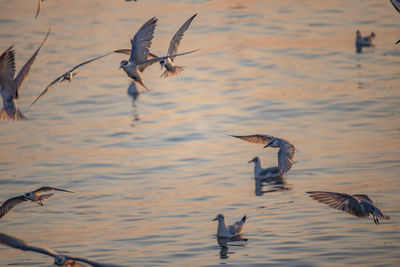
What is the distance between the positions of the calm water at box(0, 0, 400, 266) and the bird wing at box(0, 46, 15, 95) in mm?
3148

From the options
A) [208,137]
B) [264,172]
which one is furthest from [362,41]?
[264,172]

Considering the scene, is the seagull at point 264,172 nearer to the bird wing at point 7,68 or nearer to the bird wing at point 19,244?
the bird wing at point 7,68

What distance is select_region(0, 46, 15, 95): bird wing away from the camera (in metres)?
15.2

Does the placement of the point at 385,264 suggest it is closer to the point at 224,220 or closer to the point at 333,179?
the point at 224,220

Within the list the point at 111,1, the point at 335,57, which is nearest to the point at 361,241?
the point at 335,57

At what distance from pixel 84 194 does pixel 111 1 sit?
24.5 metres

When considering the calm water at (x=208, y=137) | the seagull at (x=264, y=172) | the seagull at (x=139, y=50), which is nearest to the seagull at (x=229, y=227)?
the calm water at (x=208, y=137)

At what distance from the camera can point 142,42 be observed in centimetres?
1493

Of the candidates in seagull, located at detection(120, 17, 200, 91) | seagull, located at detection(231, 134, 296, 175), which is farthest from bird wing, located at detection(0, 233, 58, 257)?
seagull, located at detection(231, 134, 296, 175)

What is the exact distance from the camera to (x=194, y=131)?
24203mm

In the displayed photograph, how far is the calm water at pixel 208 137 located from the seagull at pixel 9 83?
2.53 m

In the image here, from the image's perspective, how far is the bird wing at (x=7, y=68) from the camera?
15203 millimetres

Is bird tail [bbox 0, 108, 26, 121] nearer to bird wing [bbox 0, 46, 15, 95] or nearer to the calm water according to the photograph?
bird wing [bbox 0, 46, 15, 95]

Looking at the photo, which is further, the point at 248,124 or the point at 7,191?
the point at 248,124
